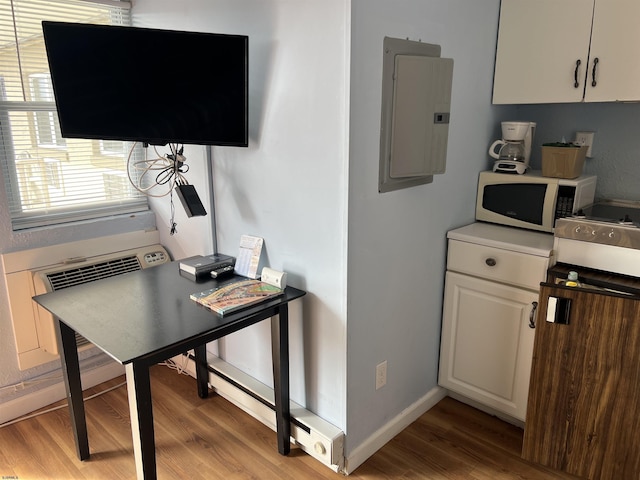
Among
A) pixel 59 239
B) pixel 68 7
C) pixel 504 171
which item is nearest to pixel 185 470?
pixel 59 239

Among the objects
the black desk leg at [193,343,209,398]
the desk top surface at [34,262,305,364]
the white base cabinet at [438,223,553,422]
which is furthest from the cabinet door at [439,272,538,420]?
the black desk leg at [193,343,209,398]

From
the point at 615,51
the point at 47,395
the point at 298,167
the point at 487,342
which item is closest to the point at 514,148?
the point at 615,51

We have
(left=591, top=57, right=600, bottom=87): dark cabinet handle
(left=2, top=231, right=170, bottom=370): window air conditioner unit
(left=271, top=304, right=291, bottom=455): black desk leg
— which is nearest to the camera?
(left=271, top=304, right=291, bottom=455): black desk leg

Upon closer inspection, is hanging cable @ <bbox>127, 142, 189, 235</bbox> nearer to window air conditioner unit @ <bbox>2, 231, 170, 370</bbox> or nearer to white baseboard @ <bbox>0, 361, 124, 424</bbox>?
window air conditioner unit @ <bbox>2, 231, 170, 370</bbox>

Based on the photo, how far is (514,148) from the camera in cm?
235

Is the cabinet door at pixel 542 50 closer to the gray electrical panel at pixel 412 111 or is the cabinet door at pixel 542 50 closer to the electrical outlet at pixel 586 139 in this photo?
the electrical outlet at pixel 586 139

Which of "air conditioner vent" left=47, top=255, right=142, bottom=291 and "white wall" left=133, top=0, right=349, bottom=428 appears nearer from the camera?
"white wall" left=133, top=0, right=349, bottom=428

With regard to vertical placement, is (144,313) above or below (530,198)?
below

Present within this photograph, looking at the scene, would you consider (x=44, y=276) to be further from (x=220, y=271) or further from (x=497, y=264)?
(x=497, y=264)

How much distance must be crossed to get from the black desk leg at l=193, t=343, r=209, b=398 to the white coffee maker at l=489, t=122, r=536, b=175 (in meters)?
1.72

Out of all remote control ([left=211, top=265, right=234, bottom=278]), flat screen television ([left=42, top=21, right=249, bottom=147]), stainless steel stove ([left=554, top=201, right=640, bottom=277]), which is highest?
flat screen television ([left=42, top=21, right=249, bottom=147])

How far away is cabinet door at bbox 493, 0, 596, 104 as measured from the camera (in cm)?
203

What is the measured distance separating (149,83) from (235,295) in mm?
895

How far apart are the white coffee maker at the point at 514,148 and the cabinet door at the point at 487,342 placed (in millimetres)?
582
